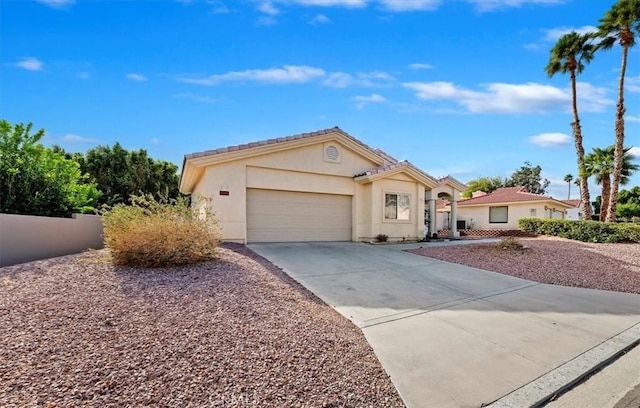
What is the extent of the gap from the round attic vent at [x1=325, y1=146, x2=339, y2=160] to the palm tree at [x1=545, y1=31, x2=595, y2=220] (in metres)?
18.2

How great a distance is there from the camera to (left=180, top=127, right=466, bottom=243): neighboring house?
1143 centimetres

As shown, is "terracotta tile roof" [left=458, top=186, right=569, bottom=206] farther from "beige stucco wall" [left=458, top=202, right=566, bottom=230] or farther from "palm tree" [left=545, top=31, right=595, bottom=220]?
"palm tree" [left=545, top=31, right=595, bottom=220]

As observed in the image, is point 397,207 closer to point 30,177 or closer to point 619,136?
point 30,177

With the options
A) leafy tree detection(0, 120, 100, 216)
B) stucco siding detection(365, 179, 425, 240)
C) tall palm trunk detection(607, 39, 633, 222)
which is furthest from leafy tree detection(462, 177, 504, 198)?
leafy tree detection(0, 120, 100, 216)

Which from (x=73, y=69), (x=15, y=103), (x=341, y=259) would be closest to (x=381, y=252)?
(x=341, y=259)

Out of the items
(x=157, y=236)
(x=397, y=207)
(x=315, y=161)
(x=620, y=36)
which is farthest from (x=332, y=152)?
(x=620, y=36)

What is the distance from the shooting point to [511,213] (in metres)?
26.6

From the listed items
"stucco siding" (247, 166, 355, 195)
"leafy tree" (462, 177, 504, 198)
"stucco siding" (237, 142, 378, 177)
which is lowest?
"stucco siding" (247, 166, 355, 195)

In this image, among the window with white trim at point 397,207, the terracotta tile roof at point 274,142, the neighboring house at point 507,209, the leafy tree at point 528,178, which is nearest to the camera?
the terracotta tile roof at point 274,142

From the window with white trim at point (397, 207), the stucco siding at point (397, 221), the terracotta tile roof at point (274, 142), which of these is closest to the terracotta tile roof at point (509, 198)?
the stucco siding at point (397, 221)

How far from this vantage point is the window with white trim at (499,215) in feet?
88.6

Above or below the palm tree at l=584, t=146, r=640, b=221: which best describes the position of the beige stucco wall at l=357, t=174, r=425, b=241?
below

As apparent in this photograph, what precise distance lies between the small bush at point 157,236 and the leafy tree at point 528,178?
58.3 metres

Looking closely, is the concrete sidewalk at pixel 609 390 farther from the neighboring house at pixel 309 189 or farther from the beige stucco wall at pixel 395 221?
the beige stucco wall at pixel 395 221
